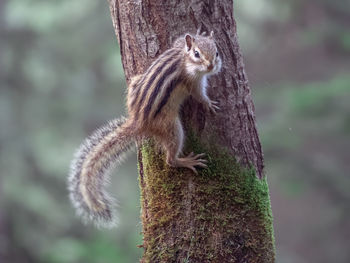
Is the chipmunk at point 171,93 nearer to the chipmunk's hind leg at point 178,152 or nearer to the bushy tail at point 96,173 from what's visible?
the chipmunk's hind leg at point 178,152

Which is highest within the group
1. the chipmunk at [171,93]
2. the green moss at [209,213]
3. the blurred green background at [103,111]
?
the blurred green background at [103,111]

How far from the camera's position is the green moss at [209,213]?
140 inches

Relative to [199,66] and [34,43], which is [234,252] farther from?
[34,43]

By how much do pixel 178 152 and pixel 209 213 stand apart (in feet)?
1.33

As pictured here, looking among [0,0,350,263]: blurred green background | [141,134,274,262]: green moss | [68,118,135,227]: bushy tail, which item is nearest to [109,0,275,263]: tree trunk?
[141,134,274,262]: green moss

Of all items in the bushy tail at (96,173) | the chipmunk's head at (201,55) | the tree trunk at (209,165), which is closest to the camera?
the chipmunk's head at (201,55)

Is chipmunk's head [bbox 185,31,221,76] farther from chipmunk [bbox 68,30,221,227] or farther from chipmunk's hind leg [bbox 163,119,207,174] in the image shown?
chipmunk's hind leg [bbox 163,119,207,174]

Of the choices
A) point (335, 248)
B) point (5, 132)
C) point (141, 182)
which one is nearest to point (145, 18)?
point (141, 182)

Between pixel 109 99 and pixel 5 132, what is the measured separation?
271 cm

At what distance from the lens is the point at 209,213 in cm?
359

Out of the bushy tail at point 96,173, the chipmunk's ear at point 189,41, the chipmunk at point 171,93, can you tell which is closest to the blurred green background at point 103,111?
the bushy tail at point 96,173

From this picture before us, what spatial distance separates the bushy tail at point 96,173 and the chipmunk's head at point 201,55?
673 mm

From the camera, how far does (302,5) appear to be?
10.6 meters

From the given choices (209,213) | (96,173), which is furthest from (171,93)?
(96,173)
